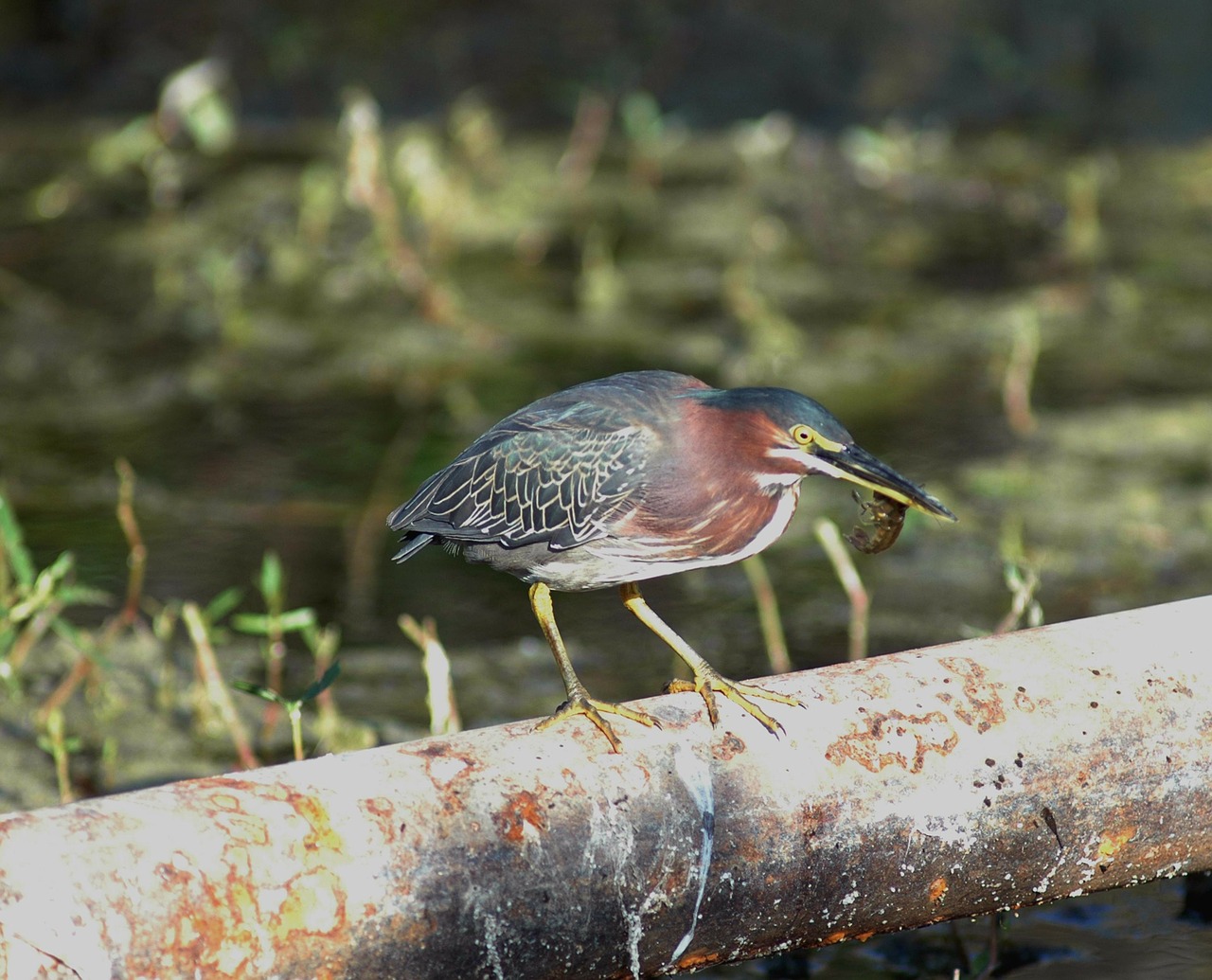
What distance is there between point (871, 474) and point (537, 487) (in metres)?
0.71

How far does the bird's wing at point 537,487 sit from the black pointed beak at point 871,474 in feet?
1.20

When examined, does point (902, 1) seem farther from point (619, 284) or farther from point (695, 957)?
point (695, 957)

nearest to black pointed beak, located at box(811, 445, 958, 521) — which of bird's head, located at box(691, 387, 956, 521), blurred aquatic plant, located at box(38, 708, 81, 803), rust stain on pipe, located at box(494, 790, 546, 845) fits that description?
bird's head, located at box(691, 387, 956, 521)

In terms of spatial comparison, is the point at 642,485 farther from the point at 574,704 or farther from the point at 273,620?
the point at 273,620

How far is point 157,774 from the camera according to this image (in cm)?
397

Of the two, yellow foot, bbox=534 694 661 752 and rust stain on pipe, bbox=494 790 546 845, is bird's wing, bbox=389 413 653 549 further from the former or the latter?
rust stain on pipe, bbox=494 790 546 845

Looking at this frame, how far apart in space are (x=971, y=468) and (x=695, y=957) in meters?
3.50

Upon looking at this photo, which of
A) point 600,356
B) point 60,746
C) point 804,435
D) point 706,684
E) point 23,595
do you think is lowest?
point 60,746

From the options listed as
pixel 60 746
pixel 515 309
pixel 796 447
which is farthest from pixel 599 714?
pixel 515 309

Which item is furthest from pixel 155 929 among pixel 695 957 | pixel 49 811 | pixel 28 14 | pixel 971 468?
pixel 28 14

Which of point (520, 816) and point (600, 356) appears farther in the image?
point (600, 356)

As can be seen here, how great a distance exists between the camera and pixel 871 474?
287cm

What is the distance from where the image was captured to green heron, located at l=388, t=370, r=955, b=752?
2.93m

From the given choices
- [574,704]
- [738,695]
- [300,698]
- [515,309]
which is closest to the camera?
[738,695]
